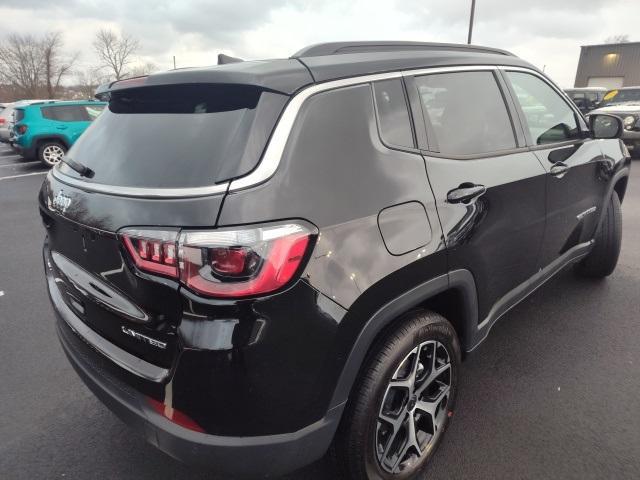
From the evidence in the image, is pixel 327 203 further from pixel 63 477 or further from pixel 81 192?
pixel 63 477

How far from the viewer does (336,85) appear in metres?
1.66

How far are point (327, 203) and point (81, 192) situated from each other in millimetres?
995

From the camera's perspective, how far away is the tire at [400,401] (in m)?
1.71

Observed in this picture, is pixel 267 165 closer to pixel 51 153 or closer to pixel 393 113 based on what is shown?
pixel 393 113

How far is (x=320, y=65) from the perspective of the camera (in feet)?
5.54

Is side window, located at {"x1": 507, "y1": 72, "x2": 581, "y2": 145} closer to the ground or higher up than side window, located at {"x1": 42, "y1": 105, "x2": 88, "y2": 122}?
higher up

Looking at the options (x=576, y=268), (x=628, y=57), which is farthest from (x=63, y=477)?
(x=628, y=57)

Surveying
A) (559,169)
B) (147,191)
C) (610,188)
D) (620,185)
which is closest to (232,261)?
(147,191)

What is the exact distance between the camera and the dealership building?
140 ft

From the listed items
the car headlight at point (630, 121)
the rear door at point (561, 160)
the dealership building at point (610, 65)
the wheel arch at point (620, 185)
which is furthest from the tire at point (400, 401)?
the dealership building at point (610, 65)

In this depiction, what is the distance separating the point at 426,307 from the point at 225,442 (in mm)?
1064

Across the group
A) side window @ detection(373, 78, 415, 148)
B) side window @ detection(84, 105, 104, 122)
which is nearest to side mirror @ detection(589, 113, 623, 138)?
side window @ detection(373, 78, 415, 148)

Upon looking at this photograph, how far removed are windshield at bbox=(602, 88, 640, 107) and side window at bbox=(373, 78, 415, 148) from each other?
16.3 metres

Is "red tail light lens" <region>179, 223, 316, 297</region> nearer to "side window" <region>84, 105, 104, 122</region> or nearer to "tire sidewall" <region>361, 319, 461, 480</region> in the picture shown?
A: "tire sidewall" <region>361, 319, 461, 480</region>
